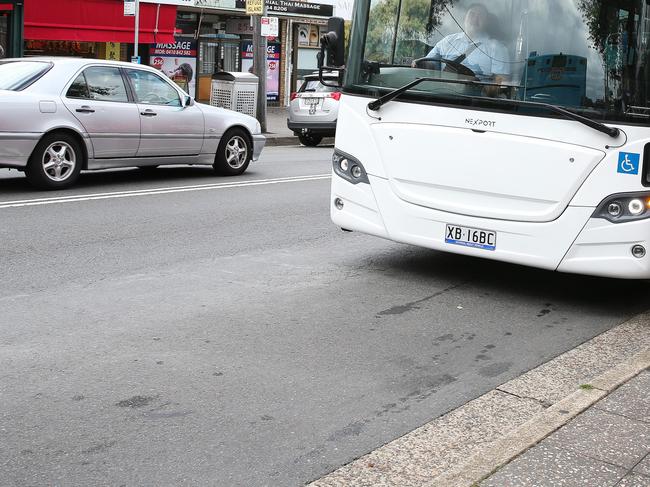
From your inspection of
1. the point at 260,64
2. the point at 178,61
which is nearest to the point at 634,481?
the point at 260,64

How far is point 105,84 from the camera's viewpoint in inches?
504

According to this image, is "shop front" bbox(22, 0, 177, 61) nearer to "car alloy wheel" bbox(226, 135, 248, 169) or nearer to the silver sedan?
"car alloy wheel" bbox(226, 135, 248, 169)

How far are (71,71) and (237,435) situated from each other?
29.0ft

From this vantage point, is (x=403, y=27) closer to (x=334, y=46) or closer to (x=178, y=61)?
(x=334, y=46)

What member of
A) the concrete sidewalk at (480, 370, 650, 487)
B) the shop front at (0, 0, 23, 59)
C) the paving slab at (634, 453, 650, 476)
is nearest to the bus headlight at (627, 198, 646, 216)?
the concrete sidewalk at (480, 370, 650, 487)

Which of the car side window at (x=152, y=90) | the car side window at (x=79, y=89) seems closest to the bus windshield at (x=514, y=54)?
the car side window at (x=79, y=89)

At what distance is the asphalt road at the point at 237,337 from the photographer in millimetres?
4430

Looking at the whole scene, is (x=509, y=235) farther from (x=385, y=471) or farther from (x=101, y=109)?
(x=101, y=109)

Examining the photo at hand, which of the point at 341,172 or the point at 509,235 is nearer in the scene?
the point at 509,235

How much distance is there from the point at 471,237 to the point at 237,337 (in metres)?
2.21

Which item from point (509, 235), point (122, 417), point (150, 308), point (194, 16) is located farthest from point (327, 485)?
point (194, 16)

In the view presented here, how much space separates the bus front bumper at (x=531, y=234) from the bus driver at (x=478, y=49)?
1068 mm

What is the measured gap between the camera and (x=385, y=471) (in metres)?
4.22

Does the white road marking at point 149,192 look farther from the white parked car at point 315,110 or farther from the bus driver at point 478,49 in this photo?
the white parked car at point 315,110
